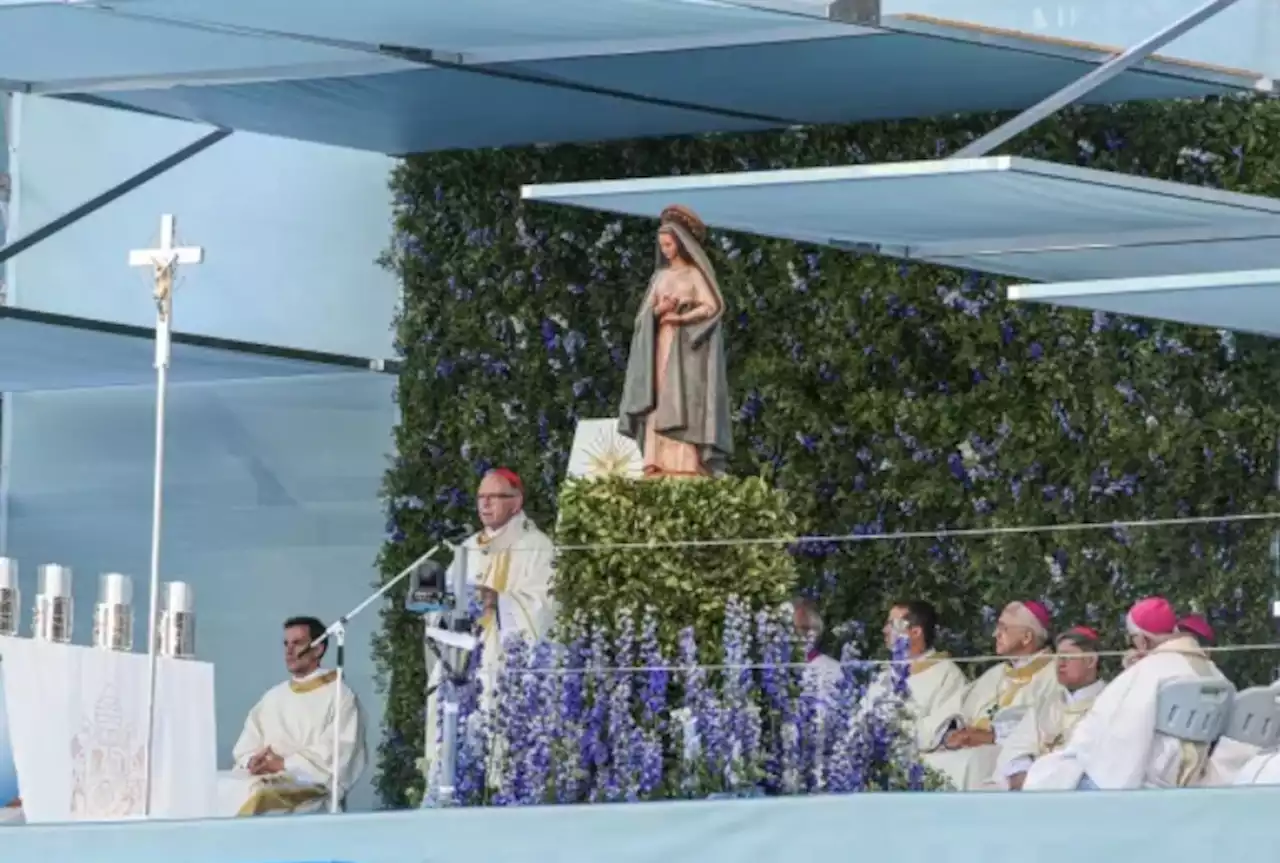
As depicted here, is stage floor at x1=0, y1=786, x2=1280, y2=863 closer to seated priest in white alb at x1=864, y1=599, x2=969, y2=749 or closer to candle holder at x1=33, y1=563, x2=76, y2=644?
candle holder at x1=33, y1=563, x2=76, y2=644

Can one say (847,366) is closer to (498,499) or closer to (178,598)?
(498,499)

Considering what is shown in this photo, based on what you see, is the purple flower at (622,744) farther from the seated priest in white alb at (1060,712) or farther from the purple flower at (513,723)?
the seated priest in white alb at (1060,712)

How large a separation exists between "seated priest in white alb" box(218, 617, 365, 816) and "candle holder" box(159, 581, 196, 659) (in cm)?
307

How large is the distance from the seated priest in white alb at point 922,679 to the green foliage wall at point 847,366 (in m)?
2.22

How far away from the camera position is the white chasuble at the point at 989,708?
9.49 m

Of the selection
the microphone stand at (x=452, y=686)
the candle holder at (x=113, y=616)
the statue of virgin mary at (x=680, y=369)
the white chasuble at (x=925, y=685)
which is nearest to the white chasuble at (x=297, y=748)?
the statue of virgin mary at (x=680, y=369)

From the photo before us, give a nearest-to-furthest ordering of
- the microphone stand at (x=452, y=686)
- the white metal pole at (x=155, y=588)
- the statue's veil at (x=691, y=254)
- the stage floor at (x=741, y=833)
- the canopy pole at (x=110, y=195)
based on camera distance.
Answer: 1. the stage floor at (x=741, y=833)
2. the white metal pole at (x=155, y=588)
3. the microphone stand at (x=452, y=686)
4. the statue's veil at (x=691, y=254)
5. the canopy pole at (x=110, y=195)

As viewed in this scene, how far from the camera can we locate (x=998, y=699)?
984cm

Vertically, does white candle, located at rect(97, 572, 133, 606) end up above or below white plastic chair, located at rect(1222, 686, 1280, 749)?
above

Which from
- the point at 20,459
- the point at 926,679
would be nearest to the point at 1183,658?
the point at 926,679

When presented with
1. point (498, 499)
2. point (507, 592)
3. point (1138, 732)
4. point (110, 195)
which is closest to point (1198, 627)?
point (1138, 732)

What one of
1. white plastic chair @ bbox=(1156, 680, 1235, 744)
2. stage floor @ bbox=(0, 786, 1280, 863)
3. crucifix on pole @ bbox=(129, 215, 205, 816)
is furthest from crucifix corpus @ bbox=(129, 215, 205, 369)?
white plastic chair @ bbox=(1156, 680, 1235, 744)

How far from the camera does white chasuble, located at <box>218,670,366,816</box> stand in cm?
1312

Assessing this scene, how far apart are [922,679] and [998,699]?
27 cm
